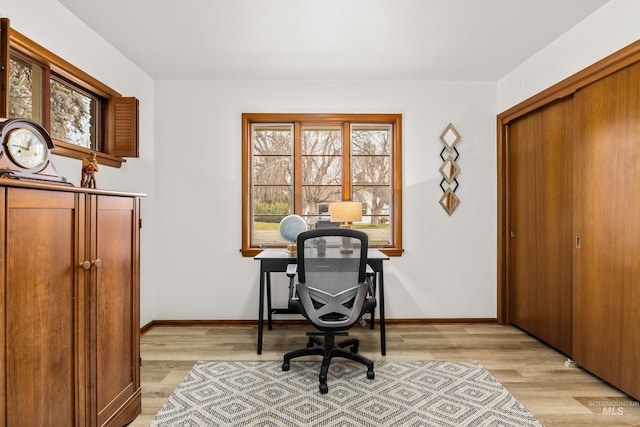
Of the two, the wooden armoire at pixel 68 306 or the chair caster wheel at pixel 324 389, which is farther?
the chair caster wheel at pixel 324 389

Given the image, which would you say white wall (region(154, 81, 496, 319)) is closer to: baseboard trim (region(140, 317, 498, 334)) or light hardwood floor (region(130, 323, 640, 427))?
baseboard trim (region(140, 317, 498, 334))

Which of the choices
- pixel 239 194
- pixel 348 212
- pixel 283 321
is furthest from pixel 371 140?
pixel 283 321

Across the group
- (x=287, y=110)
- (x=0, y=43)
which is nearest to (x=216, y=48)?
(x=287, y=110)

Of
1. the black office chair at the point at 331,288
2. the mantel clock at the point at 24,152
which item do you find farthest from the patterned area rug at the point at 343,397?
the mantel clock at the point at 24,152

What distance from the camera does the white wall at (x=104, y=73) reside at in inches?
87.1

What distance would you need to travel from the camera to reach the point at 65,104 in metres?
2.66

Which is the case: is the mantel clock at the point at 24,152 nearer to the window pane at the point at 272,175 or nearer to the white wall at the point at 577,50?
the window pane at the point at 272,175

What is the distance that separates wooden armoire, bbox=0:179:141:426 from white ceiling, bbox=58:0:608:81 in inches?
59.4

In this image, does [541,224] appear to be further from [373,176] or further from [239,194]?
[239,194]

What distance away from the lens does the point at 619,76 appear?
2270mm

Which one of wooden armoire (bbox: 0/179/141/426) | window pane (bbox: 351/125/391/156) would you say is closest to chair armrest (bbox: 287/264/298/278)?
wooden armoire (bbox: 0/179/141/426)

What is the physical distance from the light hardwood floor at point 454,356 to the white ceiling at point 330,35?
257 cm

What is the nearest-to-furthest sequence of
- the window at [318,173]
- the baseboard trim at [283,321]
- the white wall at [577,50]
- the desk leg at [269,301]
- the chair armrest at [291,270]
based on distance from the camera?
the white wall at [577,50]
the chair armrest at [291,270]
the desk leg at [269,301]
the baseboard trim at [283,321]
the window at [318,173]

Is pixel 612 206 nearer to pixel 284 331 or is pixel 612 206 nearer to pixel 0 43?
pixel 284 331
